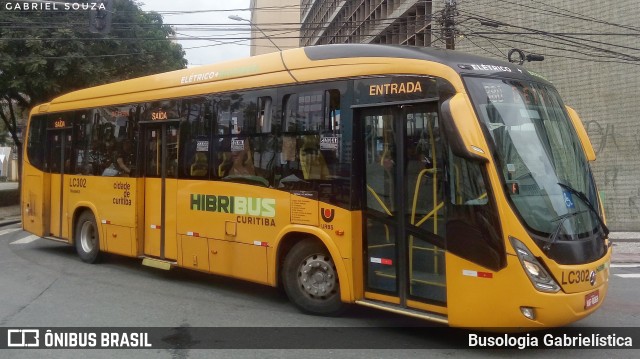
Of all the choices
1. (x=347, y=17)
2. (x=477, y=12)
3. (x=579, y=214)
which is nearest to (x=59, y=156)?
(x=579, y=214)

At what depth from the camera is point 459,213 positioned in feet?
18.5

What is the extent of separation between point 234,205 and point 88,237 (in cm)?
472

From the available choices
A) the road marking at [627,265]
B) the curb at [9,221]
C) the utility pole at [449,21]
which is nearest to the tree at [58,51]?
the curb at [9,221]

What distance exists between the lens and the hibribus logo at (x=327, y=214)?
22.0 feet

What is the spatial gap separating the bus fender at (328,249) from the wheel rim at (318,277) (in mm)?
250

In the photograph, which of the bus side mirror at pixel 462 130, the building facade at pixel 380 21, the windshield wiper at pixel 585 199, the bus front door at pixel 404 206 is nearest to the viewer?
the bus side mirror at pixel 462 130

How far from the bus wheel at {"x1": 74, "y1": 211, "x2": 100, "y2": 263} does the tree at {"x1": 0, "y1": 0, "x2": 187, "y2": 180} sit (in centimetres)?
961

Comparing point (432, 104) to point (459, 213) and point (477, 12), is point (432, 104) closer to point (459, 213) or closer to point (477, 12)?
point (459, 213)

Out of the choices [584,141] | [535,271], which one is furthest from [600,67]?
[535,271]

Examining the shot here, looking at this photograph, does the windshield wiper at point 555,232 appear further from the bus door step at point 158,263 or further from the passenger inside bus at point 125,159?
the passenger inside bus at point 125,159

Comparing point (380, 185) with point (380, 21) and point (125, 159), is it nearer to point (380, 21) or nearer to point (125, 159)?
point (125, 159)

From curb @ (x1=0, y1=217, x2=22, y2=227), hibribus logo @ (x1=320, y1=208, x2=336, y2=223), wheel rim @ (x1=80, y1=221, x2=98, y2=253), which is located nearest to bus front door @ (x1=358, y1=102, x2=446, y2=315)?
hibribus logo @ (x1=320, y1=208, x2=336, y2=223)

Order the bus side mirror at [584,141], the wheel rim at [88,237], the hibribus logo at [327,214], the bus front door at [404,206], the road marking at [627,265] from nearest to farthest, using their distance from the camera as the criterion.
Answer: the bus front door at [404,206]
the bus side mirror at [584,141]
the hibribus logo at [327,214]
the wheel rim at [88,237]
the road marking at [627,265]

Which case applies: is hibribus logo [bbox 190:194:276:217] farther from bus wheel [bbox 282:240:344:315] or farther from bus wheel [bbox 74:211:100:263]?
bus wheel [bbox 74:211:100:263]
